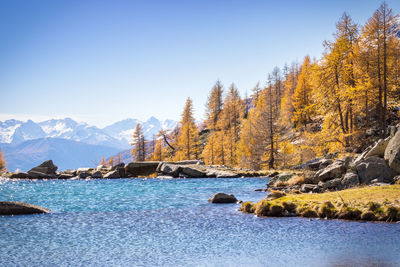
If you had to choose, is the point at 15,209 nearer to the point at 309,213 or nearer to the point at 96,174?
the point at 309,213

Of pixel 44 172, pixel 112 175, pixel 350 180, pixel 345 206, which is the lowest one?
pixel 112 175

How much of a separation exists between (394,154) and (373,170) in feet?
5.88

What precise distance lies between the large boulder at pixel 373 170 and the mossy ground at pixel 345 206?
3152 millimetres

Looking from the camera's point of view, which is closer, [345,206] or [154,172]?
[345,206]

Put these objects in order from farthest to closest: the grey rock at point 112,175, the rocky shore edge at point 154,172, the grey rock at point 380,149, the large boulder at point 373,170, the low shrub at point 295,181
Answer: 1. the grey rock at point 112,175
2. the rocky shore edge at point 154,172
3. the low shrub at point 295,181
4. the grey rock at point 380,149
5. the large boulder at point 373,170

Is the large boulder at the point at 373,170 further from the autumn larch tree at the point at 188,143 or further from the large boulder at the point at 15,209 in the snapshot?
the autumn larch tree at the point at 188,143

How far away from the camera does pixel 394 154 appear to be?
22281mm

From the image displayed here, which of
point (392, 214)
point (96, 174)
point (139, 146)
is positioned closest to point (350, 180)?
point (392, 214)

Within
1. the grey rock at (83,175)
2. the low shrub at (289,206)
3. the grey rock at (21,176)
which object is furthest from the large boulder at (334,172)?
the grey rock at (21,176)

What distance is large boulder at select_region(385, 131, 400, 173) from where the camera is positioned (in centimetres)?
2214

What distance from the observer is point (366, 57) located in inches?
1375

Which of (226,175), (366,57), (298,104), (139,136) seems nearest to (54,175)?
(139,136)

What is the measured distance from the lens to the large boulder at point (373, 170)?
897 inches

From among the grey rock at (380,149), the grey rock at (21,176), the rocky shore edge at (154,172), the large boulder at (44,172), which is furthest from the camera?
the grey rock at (21,176)
